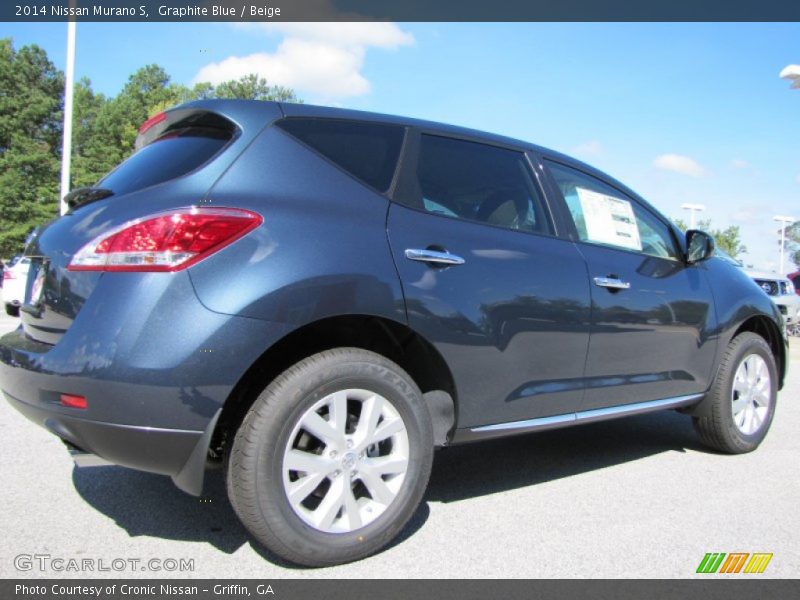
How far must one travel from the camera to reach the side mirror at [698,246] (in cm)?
409

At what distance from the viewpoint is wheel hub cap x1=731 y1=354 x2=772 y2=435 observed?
4.34 metres

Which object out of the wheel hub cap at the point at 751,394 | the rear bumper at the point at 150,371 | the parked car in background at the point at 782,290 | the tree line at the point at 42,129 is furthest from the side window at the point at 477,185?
the tree line at the point at 42,129

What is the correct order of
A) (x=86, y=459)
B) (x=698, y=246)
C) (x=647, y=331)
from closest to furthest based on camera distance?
(x=86, y=459) → (x=647, y=331) → (x=698, y=246)

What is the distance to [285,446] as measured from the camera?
7.73ft

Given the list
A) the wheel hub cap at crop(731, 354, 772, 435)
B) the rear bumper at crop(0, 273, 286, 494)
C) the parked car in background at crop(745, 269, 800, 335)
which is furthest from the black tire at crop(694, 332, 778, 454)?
the parked car in background at crop(745, 269, 800, 335)

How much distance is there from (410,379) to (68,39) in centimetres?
1867

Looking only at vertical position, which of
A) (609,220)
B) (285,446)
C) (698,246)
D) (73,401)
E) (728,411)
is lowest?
(728,411)

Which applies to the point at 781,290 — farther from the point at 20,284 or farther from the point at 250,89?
the point at 250,89

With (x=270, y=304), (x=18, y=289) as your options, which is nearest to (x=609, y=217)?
(x=270, y=304)

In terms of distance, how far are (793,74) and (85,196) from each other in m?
17.0

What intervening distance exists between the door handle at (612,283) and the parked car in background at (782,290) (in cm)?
1240
